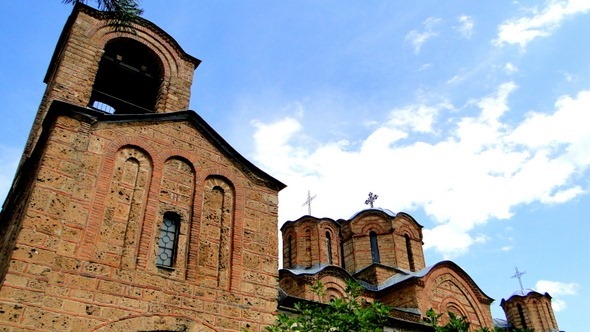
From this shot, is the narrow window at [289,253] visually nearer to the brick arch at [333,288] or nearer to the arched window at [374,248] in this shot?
the brick arch at [333,288]

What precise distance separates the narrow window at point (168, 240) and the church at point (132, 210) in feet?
0.05

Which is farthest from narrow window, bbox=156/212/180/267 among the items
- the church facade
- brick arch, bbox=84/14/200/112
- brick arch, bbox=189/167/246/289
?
the church facade

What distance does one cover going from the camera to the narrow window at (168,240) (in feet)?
21.7

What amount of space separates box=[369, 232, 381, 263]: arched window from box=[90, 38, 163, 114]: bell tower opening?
11198 mm

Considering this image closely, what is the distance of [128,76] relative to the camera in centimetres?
923

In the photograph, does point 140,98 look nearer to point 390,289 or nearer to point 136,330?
point 136,330

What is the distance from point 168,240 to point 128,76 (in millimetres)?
4015

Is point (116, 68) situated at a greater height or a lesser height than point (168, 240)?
greater

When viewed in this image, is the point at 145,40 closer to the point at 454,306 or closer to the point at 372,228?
the point at 372,228

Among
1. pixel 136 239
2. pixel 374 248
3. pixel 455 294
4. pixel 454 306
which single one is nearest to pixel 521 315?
pixel 455 294

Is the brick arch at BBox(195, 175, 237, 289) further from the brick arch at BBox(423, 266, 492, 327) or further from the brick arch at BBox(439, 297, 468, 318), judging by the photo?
the brick arch at BBox(439, 297, 468, 318)

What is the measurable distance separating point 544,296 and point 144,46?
852 inches

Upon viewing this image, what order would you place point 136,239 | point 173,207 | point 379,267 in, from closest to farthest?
point 136,239, point 173,207, point 379,267

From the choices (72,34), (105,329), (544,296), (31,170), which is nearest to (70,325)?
(105,329)
